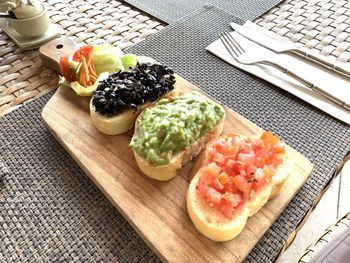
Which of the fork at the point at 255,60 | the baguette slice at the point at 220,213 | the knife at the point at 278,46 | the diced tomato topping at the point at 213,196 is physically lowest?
the baguette slice at the point at 220,213

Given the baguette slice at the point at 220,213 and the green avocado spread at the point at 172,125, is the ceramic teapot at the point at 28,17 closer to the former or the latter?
the green avocado spread at the point at 172,125

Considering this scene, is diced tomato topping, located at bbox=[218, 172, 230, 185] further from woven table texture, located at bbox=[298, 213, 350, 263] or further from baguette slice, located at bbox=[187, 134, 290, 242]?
woven table texture, located at bbox=[298, 213, 350, 263]

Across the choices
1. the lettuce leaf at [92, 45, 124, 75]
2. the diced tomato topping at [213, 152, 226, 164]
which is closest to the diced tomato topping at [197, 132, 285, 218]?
the diced tomato topping at [213, 152, 226, 164]

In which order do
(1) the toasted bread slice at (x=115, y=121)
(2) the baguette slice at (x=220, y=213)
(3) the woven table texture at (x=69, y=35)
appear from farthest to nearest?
(3) the woven table texture at (x=69, y=35) → (1) the toasted bread slice at (x=115, y=121) → (2) the baguette slice at (x=220, y=213)

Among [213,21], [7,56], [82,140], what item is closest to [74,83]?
[82,140]

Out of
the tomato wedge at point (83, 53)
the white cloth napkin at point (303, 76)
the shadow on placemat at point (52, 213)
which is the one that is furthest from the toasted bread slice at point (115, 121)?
the white cloth napkin at point (303, 76)

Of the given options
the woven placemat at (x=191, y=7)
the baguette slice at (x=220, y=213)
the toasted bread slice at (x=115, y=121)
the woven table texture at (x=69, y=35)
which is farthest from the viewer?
the woven placemat at (x=191, y=7)
